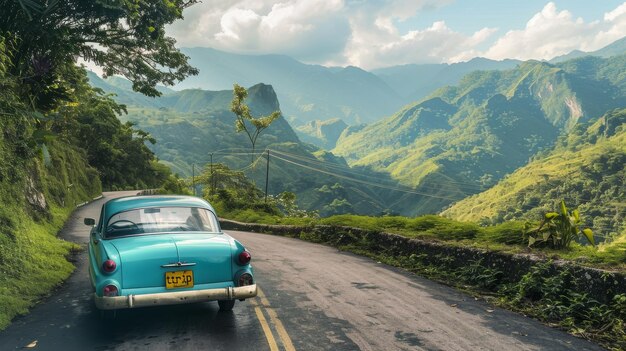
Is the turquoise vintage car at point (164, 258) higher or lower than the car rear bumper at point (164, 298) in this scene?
higher

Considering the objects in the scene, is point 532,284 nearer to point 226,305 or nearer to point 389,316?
point 389,316

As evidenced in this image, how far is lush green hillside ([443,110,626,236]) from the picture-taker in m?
130

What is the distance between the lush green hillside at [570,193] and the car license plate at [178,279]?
13266cm

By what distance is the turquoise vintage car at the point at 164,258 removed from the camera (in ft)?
18.9

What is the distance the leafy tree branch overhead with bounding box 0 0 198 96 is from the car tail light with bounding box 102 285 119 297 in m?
5.40

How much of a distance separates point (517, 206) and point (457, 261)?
16249 cm

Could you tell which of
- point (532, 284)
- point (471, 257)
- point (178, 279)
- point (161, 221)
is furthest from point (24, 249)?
point (532, 284)

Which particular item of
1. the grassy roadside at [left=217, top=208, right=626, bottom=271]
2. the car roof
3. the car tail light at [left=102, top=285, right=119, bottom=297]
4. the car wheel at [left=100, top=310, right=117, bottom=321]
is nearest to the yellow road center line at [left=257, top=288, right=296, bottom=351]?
the car roof

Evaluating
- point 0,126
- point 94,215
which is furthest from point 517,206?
point 0,126

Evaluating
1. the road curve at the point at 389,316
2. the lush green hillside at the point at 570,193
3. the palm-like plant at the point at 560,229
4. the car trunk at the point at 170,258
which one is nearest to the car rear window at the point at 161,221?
the car trunk at the point at 170,258

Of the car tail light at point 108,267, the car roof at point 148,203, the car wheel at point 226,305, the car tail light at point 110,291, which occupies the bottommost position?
A: the car wheel at point 226,305

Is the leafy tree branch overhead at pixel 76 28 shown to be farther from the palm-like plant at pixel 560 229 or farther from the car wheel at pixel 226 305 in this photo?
the palm-like plant at pixel 560 229

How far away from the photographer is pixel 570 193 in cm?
14962

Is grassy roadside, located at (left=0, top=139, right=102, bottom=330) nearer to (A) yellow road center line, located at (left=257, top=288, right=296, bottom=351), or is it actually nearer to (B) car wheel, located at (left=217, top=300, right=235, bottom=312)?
(B) car wheel, located at (left=217, top=300, right=235, bottom=312)
